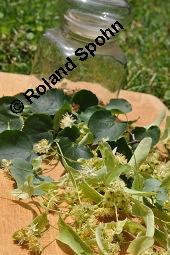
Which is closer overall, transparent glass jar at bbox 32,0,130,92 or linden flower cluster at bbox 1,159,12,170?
linden flower cluster at bbox 1,159,12,170

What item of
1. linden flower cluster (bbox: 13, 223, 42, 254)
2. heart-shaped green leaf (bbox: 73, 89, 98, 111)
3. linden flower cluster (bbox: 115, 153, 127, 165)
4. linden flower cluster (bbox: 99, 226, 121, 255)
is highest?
linden flower cluster (bbox: 115, 153, 127, 165)

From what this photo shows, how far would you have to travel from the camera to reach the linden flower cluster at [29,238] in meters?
0.94

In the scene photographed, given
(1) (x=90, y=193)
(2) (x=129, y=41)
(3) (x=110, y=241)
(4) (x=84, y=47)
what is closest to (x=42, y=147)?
(1) (x=90, y=193)

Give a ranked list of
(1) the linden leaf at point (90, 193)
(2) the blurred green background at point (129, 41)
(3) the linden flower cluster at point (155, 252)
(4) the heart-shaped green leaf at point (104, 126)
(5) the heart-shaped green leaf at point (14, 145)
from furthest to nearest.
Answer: (2) the blurred green background at point (129, 41) → (4) the heart-shaped green leaf at point (104, 126) → (5) the heart-shaped green leaf at point (14, 145) → (1) the linden leaf at point (90, 193) → (3) the linden flower cluster at point (155, 252)

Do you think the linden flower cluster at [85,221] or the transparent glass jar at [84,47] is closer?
the linden flower cluster at [85,221]

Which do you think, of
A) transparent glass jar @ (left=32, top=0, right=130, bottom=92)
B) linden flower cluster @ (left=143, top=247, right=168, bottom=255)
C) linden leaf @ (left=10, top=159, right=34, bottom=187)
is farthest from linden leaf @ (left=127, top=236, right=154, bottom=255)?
transparent glass jar @ (left=32, top=0, right=130, bottom=92)

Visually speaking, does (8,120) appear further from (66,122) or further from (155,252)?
(155,252)

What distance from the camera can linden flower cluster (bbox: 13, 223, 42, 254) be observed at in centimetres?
94

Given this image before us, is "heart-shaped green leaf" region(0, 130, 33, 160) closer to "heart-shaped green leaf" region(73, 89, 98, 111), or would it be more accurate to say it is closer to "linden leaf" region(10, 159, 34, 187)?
"linden leaf" region(10, 159, 34, 187)

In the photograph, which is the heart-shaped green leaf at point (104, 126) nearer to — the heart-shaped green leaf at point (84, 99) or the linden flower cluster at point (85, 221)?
the heart-shaped green leaf at point (84, 99)

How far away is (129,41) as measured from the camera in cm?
248

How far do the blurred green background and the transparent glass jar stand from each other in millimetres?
422

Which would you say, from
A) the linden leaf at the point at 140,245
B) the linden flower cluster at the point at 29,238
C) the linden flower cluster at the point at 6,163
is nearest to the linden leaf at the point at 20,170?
the linden flower cluster at the point at 6,163

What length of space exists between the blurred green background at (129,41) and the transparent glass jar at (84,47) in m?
0.42
